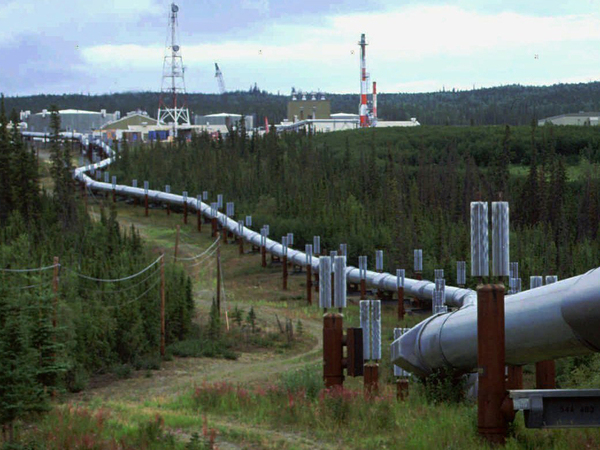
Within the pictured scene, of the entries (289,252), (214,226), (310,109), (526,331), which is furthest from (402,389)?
(310,109)

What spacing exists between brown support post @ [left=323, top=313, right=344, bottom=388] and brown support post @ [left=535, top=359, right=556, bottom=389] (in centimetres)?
348

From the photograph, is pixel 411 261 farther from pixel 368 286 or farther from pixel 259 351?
pixel 259 351

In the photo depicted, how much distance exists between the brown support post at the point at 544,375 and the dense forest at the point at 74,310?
786 centimetres

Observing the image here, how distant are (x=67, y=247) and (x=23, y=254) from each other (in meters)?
8.91

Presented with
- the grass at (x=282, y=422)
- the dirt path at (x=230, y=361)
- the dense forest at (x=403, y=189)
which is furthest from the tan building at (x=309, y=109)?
the grass at (x=282, y=422)

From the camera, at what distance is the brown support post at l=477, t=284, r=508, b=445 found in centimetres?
1062

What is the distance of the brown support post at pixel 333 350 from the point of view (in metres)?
15.8

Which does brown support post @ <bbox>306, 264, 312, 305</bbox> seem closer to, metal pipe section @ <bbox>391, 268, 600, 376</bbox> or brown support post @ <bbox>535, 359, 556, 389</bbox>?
brown support post @ <bbox>535, 359, 556, 389</bbox>

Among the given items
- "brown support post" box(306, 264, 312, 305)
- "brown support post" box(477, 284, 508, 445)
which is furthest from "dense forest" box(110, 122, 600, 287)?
"brown support post" box(477, 284, 508, 445)

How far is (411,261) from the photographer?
160 ft

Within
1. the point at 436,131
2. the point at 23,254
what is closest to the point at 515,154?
the point at 436,131

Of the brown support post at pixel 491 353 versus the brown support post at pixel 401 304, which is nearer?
the brown support post at pixel 491 353

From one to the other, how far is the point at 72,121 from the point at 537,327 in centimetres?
13240

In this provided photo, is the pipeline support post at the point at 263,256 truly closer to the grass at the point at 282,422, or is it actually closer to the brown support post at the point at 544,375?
the grass at the point at 282,422
